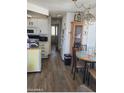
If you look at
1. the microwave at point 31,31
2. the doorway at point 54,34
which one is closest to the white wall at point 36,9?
the microwave at point 31,31

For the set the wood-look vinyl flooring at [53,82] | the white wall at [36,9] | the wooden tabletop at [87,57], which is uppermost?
the white wall at [36,9]

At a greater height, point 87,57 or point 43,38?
point 43,38

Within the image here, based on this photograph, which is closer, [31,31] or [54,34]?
[31,31]

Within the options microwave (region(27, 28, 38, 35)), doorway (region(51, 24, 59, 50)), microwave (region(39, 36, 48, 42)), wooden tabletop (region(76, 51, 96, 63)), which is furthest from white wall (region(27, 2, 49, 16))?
doorway (region(51, 24, 59, 50))

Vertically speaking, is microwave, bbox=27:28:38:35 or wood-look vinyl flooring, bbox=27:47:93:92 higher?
microwave, bbox=27:28:38:35

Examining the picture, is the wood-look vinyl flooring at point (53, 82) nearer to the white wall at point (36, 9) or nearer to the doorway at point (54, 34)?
the white wall at point (36, 9)

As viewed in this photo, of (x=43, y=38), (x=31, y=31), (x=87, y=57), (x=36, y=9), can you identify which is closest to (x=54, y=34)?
(x=43, y=38)

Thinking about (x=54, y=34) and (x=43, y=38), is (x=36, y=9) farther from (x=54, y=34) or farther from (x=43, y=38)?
(x=54, y=34)

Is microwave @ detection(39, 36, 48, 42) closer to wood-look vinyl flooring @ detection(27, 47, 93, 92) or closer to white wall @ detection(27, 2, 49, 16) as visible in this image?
white wall @ detection(27, 2, 49, 16)
